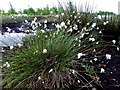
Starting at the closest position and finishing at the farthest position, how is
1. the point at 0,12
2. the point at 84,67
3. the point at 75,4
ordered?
the point at 84,67 → the point at 75,4 → the point at 0,12

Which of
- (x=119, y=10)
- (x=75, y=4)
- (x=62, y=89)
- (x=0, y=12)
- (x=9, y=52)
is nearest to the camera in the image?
(x=62, y=89)

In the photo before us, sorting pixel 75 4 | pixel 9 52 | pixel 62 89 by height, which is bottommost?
pixel 62 89

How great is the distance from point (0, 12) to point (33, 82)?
17.6 feet

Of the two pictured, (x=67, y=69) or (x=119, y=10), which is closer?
(x=67, y=69)

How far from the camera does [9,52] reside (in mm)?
4363

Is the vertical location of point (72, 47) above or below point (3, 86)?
above

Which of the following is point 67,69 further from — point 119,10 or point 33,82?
point 119,10

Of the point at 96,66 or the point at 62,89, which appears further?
the point at 96,66

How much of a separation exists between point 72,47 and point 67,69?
16.0 inches

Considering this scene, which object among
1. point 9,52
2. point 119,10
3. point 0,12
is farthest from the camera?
point 0,12

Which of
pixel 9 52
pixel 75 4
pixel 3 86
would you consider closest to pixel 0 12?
pixel 75 4

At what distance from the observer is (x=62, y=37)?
4.26 metres

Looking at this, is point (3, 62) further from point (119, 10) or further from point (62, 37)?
point (119, 10)

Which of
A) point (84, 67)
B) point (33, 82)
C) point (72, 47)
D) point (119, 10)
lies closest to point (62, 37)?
point (72, 47)
